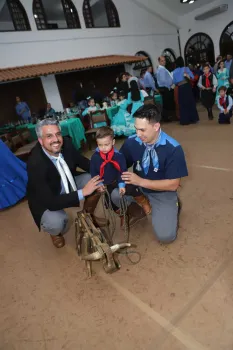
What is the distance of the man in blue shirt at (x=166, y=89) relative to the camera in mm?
6855

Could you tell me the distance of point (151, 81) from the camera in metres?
8.10

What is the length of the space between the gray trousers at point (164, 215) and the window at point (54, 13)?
10151mm

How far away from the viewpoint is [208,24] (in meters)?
13.1

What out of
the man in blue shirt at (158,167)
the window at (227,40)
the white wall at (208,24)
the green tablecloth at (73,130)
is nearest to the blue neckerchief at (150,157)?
the man in blue shirt at (158,167)

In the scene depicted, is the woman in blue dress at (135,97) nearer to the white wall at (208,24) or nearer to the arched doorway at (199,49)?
the arched doorway at (199,49)

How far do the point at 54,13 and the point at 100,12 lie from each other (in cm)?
237

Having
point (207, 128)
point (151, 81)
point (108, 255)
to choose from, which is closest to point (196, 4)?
point (151, 81)

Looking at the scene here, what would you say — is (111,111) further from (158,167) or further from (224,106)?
(158,167)

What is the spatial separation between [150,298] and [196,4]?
52.4 ft

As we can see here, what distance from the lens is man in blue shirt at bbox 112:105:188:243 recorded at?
6.70 feet

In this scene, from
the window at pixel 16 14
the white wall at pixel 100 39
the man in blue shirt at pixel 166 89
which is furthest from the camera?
the white wall at pixel 100 39

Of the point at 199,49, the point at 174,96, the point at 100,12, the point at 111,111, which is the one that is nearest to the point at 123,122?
the point at 111,111

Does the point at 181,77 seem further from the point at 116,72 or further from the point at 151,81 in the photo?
the point at 116,72

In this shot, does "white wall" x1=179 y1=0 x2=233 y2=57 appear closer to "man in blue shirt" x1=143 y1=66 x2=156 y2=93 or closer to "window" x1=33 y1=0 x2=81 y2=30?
"window" x1=33 y1=0 x2=81 y2=30
